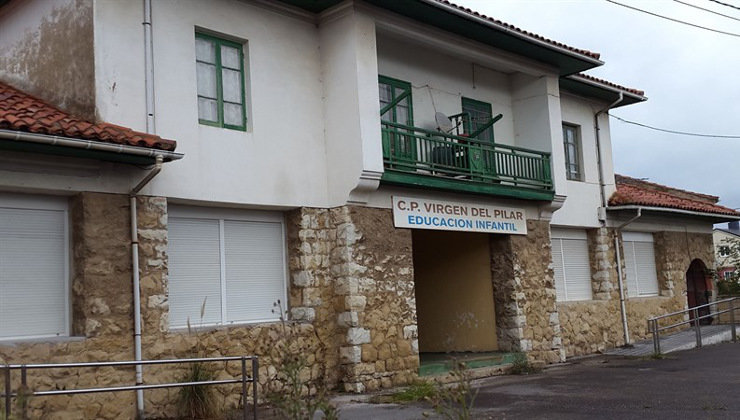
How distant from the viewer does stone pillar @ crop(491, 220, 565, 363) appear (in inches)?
566

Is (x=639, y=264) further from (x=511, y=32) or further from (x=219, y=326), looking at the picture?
(x=219, y=326)

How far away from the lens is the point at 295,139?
11.5 meters

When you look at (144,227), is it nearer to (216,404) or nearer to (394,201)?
(216,404)

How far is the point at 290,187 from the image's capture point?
1131 centimetres

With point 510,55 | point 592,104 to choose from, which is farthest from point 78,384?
point 592,104

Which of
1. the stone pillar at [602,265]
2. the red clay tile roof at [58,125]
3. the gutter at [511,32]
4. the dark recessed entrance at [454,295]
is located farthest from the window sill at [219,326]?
the stone pillar at [602,265]

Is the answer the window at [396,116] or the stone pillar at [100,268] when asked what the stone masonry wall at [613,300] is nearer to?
the window at [396,116]

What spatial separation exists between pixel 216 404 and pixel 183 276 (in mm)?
1901

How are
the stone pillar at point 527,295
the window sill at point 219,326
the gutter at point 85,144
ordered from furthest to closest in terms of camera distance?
the stone pillar at point 527,295, the window sill at point 219,326, the gutter at point 85,144

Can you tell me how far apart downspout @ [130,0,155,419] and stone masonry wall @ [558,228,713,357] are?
375 inches

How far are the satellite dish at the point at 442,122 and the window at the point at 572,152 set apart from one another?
4.61 m

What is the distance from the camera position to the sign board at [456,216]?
12430mm

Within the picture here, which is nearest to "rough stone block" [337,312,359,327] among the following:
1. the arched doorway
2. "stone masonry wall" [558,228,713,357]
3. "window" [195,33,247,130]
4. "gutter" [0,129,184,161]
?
"window" [195,33,247,130]

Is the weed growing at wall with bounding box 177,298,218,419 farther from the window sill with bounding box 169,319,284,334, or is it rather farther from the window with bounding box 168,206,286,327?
the window with bounding box 168,206,286,327
